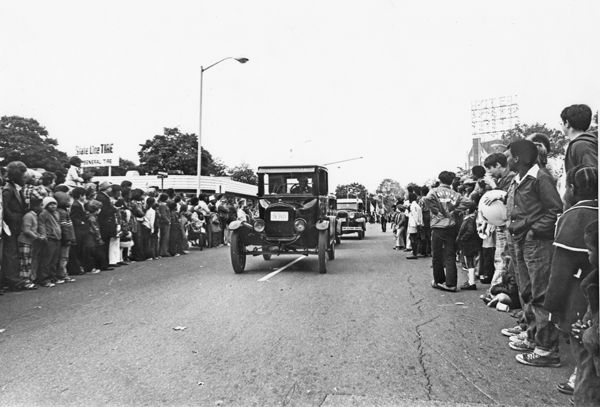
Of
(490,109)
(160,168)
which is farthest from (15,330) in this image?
(490,109)

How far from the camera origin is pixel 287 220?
10.4m

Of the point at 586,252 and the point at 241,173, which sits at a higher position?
the point at 241,173

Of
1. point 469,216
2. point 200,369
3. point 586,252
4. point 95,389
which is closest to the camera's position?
point 586,252

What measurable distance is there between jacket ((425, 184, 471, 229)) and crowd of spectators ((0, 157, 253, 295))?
23.7 feet

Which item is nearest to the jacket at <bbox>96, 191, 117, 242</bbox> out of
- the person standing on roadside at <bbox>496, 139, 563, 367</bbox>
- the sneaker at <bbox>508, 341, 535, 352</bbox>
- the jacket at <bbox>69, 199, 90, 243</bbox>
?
the jacket at <bbox>69, 199, 90, 243</bbox>

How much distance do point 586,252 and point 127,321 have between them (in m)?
5.09

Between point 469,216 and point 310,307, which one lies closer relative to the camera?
point 310,307

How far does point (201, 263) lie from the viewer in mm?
12211

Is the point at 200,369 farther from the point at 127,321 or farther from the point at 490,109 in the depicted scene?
the point at 490,109

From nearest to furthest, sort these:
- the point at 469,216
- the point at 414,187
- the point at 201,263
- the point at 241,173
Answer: the point at 469,216 < the point at 201,263 < the point at 414,187 < the point at 241,173

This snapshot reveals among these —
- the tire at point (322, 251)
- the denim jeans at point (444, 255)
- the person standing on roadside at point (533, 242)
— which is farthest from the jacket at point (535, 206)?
the tire at point (322, 251)

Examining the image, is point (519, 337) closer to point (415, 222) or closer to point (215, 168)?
point (415, 222)

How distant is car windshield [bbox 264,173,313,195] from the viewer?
11414mm

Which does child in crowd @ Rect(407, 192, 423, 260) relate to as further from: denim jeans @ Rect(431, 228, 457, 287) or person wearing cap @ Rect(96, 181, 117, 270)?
person wearing cap @ Rect(96, 181, 117, 270)
